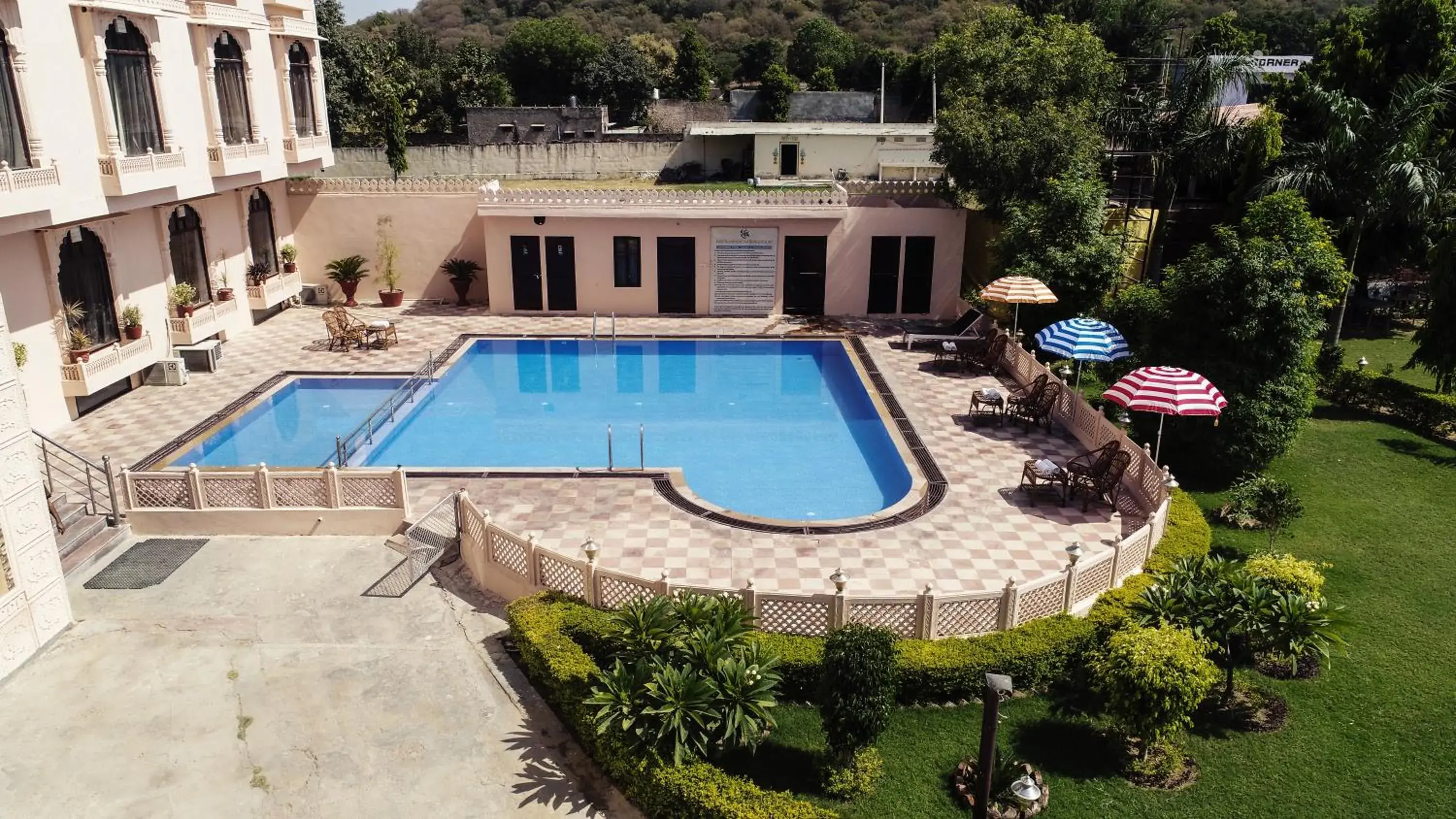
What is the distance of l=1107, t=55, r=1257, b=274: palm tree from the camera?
22.9 m

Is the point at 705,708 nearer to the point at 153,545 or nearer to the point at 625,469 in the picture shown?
the point at 625,469

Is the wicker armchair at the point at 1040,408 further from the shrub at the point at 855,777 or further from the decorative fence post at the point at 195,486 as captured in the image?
the decorative fence post at the point at 195,486

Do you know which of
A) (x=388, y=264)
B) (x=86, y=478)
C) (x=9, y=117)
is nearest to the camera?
(x=9, y=117)

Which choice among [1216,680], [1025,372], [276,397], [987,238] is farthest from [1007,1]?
[1216,680]

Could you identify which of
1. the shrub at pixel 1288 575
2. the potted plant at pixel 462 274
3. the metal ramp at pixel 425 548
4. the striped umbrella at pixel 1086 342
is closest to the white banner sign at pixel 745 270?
the potted plant at pixel 462 274

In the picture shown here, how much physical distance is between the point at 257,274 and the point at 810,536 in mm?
17762

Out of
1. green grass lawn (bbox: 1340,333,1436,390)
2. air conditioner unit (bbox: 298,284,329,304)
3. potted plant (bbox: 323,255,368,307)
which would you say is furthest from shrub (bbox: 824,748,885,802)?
air conditioner unit (bbox: 298,284,329,304)

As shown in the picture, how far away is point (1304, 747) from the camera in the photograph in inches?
360

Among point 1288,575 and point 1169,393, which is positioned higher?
point 1169,393

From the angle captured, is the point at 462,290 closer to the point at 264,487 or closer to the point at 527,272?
the point at 527,272

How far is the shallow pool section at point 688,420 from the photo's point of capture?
15734 mm

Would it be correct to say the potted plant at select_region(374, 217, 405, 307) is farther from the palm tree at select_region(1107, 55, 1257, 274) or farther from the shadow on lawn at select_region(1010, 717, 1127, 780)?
the shadow on lawn at select_region(1010, 717, 1127, 780)

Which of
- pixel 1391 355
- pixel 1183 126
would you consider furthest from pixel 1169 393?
pixel 1391 355

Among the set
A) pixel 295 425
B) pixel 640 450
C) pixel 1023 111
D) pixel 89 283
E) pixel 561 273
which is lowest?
pixel 640 450
